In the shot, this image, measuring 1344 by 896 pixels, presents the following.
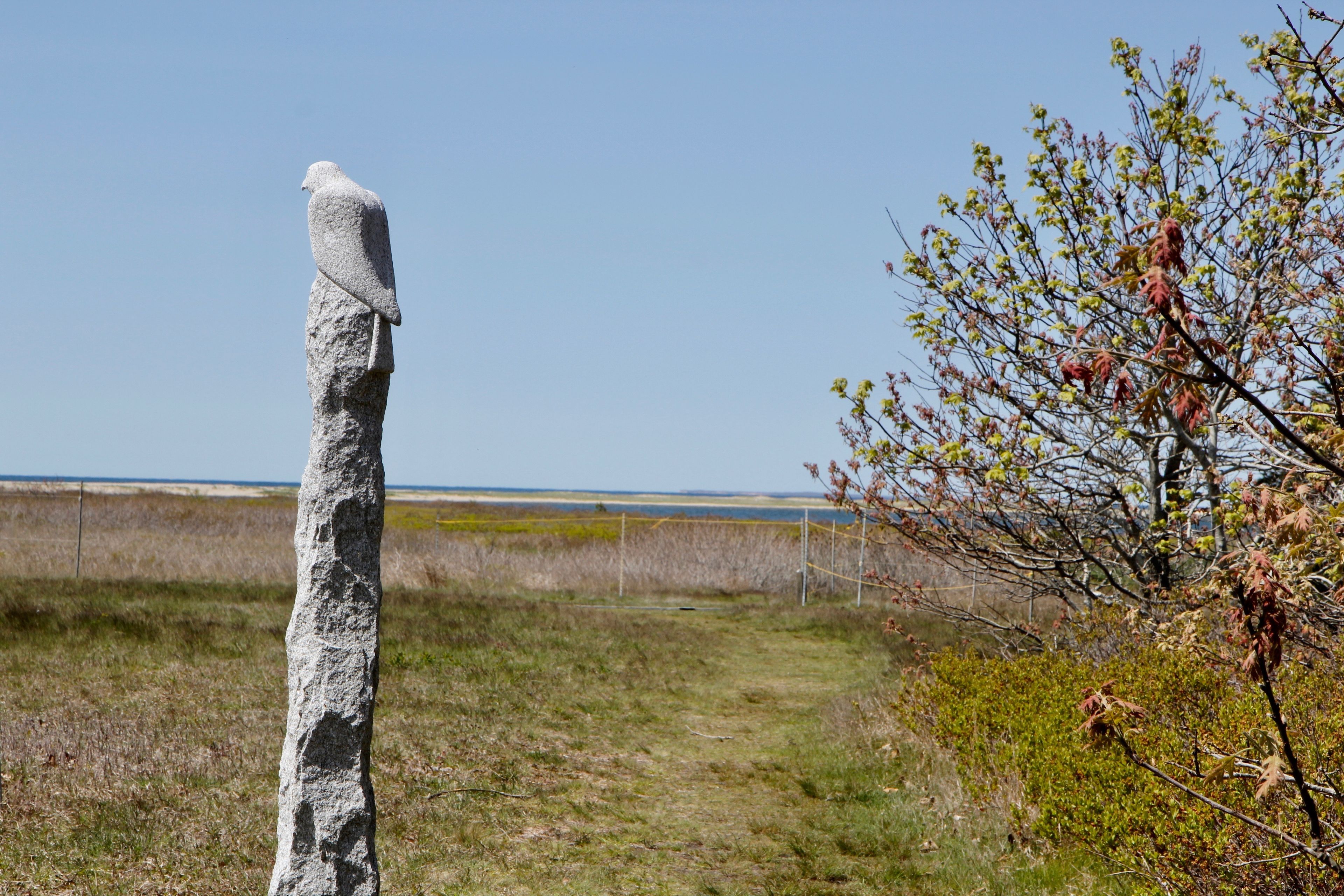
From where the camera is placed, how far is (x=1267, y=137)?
7.05 m

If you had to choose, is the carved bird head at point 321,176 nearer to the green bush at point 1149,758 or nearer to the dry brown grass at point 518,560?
the green bush at point 1149,758

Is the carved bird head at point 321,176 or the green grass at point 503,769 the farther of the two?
the green grass at point 503,769

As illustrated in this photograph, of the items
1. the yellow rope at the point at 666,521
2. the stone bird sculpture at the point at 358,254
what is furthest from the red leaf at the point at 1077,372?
the yellow rope at the point at 666,521

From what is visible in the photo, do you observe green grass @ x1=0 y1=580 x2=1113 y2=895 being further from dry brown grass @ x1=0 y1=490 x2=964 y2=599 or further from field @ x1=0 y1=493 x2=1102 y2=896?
dry brown grass @ x1=0 y1=490 x2=964 y2=599

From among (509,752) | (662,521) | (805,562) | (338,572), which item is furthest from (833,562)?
(338,572)

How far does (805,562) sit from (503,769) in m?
12.5

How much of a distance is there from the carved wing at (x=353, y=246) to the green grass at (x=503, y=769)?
295 centimetres

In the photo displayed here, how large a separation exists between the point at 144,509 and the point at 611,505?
7207 cm

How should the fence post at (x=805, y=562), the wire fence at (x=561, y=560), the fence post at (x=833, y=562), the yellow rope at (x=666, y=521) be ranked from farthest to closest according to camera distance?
the yellow rope at (x=666, y=521) < the fence post at (x=833, y=562) < the fence post at (x=805, y=562) < the wire fence at (x=561, y=560)

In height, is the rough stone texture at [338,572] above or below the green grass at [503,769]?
above

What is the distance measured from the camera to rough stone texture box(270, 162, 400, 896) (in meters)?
4.12

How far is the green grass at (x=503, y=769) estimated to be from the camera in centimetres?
535

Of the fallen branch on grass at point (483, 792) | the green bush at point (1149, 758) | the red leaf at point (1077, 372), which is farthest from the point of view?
the fallen branch on grass at point (483, 792)

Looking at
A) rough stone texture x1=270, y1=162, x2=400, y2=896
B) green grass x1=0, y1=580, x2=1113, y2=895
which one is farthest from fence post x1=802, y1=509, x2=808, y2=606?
rough stone texture x1=270, y1=162, x2=400, y2=896
